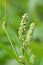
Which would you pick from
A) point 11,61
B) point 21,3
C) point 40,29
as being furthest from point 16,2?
point 11,61

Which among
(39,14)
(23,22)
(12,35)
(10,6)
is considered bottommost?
(39,14)

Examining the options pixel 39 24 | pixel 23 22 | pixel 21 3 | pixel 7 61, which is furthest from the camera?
pixel 21 3

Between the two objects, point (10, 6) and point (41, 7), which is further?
point (41, 7)

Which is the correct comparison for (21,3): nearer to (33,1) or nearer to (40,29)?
(33,1)

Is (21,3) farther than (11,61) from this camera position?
Yes

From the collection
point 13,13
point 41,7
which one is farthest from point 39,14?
point 13,13

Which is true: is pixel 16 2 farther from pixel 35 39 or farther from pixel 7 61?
pixel 7 61

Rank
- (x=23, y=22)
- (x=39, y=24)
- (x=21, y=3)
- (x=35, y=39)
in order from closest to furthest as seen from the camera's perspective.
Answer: (x=23, y=22) → (x=35, y=39) → (x=39, y=24) → (x=21, y=3)

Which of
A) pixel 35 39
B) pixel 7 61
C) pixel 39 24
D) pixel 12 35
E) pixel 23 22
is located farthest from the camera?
pixel 39 24

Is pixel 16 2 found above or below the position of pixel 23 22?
below
